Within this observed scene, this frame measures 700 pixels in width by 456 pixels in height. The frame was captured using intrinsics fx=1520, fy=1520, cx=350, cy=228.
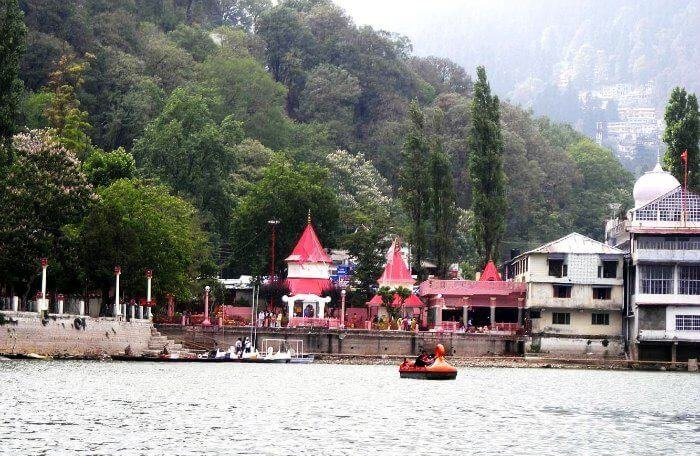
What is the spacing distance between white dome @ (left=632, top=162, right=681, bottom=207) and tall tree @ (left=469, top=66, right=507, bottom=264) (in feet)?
32.0

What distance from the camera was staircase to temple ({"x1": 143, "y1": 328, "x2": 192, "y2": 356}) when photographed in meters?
90.9

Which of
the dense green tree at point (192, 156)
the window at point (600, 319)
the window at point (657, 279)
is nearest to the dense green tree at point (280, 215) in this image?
the dense green tree at point (192, 156)

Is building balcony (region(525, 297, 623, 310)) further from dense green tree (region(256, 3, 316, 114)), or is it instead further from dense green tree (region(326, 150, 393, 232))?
dense green tree (region(256, 3, 316, 114))

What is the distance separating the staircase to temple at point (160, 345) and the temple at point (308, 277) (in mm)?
14027

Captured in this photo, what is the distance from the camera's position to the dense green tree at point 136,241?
8850 cm

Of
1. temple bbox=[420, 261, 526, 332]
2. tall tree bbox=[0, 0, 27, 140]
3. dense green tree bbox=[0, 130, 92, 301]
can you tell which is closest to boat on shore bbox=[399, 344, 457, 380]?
dense green tree bbox=[0, 130, 92, 301]

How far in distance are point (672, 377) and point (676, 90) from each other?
26.5 m

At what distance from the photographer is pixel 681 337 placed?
9806 centimetres

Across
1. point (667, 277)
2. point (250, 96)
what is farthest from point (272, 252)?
point (250, 96)

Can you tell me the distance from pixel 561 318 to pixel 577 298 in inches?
69.9

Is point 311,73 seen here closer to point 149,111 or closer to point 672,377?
point 149,111

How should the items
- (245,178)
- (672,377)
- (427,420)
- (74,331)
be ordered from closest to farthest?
(427,420)
(74,331)
(672,377)
(245,178)

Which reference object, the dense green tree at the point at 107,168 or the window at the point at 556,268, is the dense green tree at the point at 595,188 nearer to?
the window at the point at 556,268

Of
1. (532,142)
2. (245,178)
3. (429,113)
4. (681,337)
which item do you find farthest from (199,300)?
(532,142)
